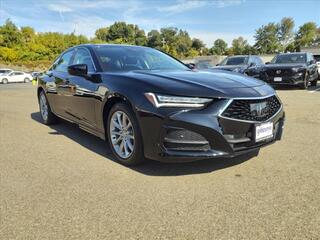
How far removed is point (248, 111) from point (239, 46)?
112m

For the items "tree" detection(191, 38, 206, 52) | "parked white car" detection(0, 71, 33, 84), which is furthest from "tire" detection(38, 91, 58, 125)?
"tree" detection(191, 38, 206, 52)

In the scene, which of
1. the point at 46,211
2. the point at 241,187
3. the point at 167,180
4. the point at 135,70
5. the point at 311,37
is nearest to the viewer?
the point at 46,211

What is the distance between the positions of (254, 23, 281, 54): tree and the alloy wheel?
113276 mm

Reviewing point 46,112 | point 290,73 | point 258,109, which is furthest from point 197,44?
point 258,109

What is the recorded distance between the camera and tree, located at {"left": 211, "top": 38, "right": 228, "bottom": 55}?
118375 millimetres

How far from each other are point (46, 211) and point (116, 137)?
1416 mm

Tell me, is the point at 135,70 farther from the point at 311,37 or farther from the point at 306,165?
the point at 311,37

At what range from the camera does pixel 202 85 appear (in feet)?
11.5

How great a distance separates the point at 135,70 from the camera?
4.38 m

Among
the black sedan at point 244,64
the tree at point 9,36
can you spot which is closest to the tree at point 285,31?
the tree at point 9,36

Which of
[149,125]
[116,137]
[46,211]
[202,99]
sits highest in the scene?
[202,99]

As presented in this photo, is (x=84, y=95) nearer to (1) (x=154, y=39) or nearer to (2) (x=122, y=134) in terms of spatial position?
(2) (x=122, y=134)

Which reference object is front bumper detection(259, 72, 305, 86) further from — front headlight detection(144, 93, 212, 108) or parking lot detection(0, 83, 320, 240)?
front headlight detection(144, 93, 212, 108)

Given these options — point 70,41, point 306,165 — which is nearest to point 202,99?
point 306,165
